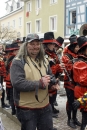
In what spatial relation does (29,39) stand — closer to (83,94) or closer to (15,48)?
(83,94)

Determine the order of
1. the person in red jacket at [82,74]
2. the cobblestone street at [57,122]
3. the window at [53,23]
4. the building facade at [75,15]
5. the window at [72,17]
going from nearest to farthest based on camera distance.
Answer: the person in red jacket at [82,74]
the cobblestone street at [57,122]
the building facade at [75,15]
the window at [72,17]
the window at [53,23]

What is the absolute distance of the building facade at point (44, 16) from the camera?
2280 cm

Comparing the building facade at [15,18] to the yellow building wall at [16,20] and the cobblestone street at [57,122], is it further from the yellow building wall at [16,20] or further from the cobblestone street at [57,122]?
the cobblestone street at [57,122]

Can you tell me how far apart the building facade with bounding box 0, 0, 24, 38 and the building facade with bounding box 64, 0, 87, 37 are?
965cm

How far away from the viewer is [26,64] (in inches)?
115

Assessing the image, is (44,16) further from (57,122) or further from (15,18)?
(57,122)

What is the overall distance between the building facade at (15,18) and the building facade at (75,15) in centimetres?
965

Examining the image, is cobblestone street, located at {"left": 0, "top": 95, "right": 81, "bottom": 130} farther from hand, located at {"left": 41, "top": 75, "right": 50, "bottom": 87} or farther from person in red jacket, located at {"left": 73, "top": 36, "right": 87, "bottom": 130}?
hand, located at {"left": 41, "top": 75, "right": 50, "bottom": 87}

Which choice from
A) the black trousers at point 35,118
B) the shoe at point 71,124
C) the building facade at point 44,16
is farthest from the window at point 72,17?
the black trousers at point 35,118

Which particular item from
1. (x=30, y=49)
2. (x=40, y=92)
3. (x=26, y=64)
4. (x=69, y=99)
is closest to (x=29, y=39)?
(x=30, y=49)

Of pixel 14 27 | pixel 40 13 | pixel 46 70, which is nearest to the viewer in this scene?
pixel 46 70

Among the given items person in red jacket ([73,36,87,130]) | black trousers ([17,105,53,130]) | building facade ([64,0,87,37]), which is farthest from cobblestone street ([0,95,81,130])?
building facade ([64,0,87,37])

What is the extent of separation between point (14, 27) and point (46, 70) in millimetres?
31907

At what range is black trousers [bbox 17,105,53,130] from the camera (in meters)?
2.91
